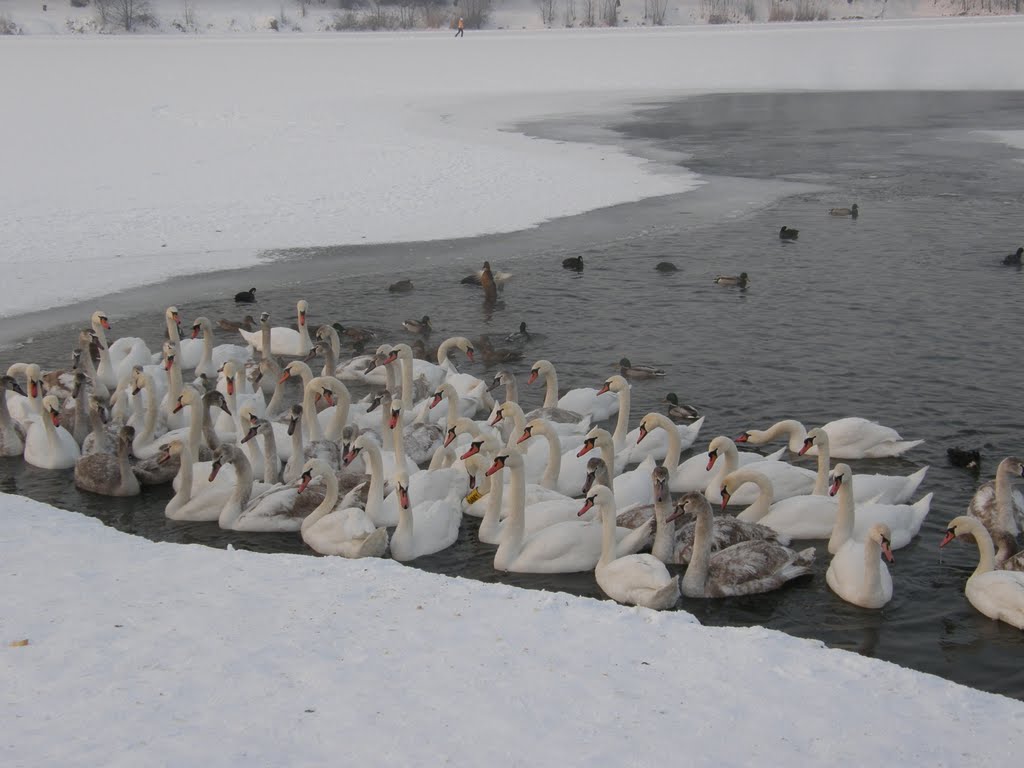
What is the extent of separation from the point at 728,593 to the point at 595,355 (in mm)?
6304

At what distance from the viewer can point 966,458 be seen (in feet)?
35.6

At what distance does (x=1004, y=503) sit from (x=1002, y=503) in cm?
2

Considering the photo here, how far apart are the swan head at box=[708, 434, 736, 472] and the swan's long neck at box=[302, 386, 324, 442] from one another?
3.91m

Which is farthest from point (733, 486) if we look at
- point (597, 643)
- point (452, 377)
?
point (452, 377)

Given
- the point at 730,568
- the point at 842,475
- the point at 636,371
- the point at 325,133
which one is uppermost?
the point at 325,133

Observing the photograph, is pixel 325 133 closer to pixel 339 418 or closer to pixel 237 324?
pixel 237 324

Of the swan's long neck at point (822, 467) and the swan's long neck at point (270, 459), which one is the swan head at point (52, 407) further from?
the swan's long neck at point (822, 467)

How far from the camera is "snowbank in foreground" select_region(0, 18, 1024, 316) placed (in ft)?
71.1

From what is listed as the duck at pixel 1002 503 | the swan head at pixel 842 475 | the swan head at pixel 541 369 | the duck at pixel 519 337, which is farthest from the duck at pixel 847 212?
the swan head at pixel 842 475

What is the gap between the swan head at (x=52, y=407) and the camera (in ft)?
37.5

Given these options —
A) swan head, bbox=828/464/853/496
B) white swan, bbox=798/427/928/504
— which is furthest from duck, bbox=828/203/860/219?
swan head, bbox=828/464/853/496

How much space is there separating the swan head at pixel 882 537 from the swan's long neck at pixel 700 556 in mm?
1156

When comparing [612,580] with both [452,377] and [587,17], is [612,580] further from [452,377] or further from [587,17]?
[587,17]

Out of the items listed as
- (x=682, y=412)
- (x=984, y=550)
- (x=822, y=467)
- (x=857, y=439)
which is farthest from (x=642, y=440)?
(x=984, y=550)
